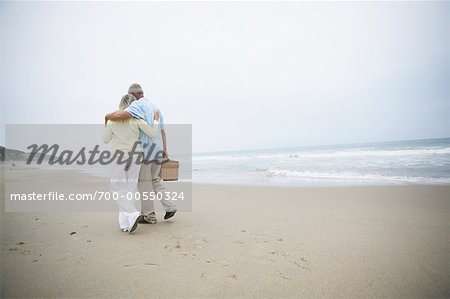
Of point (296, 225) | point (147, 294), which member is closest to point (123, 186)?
point (147, 294)

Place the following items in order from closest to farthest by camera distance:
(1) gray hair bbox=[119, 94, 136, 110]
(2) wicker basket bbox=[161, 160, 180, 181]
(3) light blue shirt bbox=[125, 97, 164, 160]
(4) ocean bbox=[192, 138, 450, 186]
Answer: (3) light blue shirt bbox=[125, 97, 164, 160] < (1) gray hair bbox=[119, 94, 136, 110] < (2) wicker basket bbox=[161, 160, 180, 181] < (4) ocean bbox=[192, 138, 450, 186]

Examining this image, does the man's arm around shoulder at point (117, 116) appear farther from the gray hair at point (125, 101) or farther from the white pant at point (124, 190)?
the white pant at point (124, 190)

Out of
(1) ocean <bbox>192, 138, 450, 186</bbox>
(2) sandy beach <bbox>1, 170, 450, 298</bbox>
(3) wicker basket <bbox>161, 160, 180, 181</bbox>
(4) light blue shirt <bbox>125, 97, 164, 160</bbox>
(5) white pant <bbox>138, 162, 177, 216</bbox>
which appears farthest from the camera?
(1) ocean <bbox>192, 138, 450, 186</bbox>

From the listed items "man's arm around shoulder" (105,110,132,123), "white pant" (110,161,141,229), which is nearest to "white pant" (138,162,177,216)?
"white pant" (110,161,141,229)

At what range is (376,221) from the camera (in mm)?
3660

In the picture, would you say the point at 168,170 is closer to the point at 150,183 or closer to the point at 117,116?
the point at 150,183

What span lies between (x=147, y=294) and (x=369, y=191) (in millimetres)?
6056

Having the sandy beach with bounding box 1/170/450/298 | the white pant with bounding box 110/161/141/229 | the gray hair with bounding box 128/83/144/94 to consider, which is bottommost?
the sandy beach with bounding box 1/170/450/298

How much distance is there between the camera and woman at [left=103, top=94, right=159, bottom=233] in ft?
10.7

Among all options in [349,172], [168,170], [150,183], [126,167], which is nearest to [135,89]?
[126,167]

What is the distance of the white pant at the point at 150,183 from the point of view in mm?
3662

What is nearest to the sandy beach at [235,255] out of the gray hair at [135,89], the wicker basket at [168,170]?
the wicker basket at [168,170]

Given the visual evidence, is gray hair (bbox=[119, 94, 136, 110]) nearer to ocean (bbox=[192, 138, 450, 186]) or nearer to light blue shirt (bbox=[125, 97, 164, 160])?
light blue shirt (bbox=[125, 97, 164, 160])

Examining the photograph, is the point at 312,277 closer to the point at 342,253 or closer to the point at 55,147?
the point at 342,253
